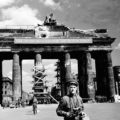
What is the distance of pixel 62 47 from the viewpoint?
58781mm

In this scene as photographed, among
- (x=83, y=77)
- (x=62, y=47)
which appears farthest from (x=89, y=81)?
(x=62, y=47)

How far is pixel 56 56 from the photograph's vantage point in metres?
63.6

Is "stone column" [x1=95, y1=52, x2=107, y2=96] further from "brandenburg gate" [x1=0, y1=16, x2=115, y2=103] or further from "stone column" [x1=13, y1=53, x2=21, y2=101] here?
"stone column" [x1=13, y1=53, x2=21, y2=101]

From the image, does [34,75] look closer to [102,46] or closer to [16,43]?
[16,43]

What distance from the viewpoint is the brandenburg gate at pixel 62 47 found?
58031 mm

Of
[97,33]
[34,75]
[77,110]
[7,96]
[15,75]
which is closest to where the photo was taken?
[77,110]

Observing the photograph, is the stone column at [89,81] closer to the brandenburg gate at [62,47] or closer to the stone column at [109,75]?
the brandenburg gate at [62,47]

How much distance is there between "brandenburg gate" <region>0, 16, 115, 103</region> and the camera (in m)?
58.0

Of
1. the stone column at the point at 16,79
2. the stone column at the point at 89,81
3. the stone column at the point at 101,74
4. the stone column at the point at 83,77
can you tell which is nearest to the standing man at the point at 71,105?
the stone column at the point at 16,79

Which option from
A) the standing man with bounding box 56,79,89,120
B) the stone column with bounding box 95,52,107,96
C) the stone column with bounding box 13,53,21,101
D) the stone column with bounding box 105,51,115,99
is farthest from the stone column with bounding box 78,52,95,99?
the standing man with bounding box 56,79,89,120

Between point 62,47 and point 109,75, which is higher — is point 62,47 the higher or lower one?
the higher one

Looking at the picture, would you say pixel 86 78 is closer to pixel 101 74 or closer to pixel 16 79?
pixel 101 74

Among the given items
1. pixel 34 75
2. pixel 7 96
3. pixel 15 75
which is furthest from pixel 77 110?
pixel 7 96

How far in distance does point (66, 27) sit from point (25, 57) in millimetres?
11915
